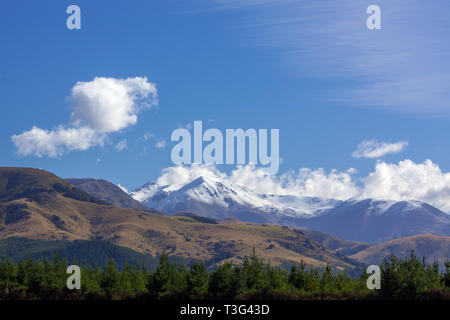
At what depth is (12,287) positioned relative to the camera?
109 m

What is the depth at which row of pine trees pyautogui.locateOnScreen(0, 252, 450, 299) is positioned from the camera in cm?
9069

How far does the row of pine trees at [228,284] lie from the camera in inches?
3570

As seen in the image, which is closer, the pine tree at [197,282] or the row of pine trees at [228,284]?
the row of pine trees at [228,284]

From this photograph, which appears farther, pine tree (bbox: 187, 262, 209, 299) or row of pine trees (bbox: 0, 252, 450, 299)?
pine tree (bbox: 187, 262, 209, 299)

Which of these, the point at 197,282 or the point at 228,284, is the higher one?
the point at 197,282

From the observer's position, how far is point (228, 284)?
96750 millimetres

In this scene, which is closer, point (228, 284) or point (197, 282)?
point (228, 284)
